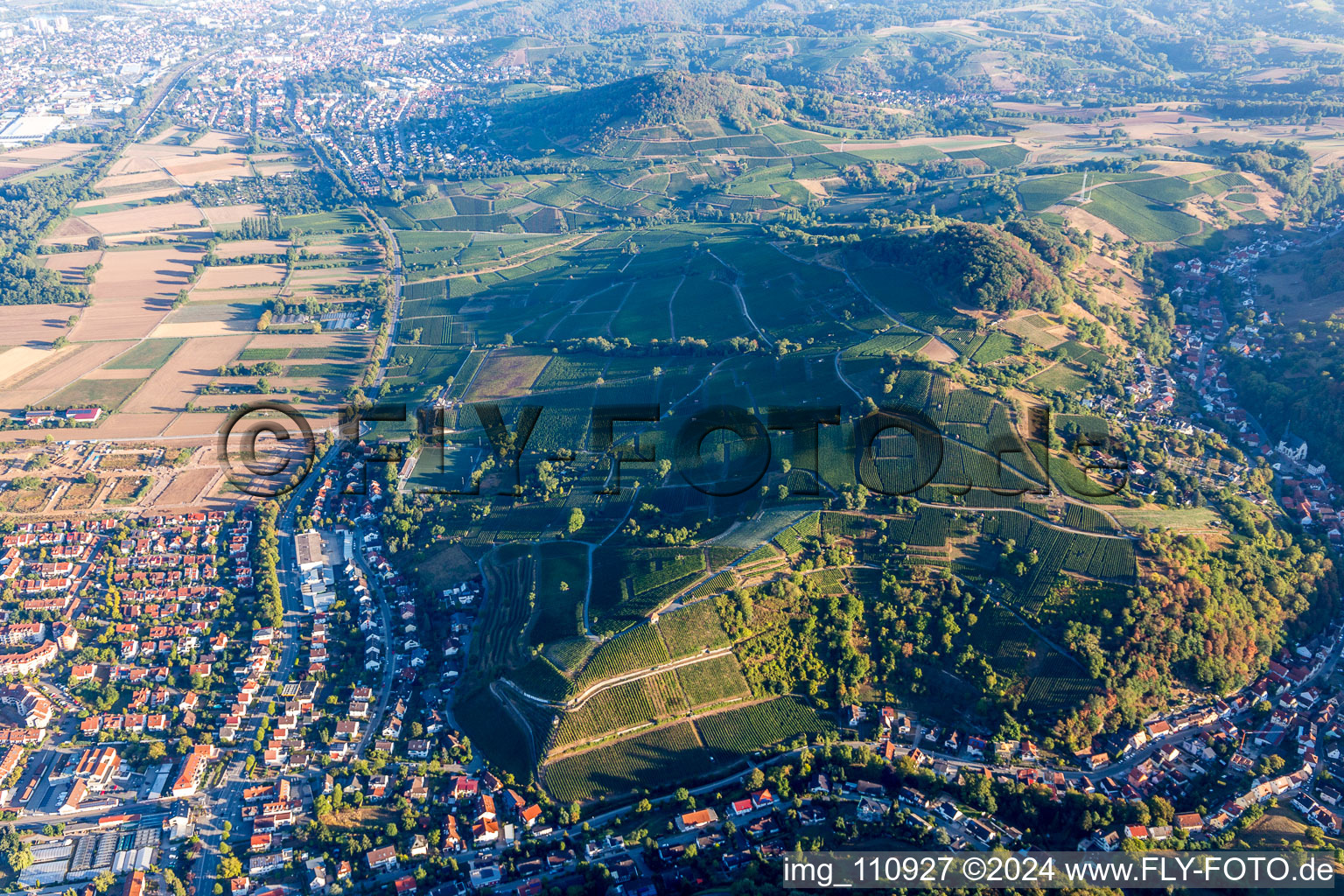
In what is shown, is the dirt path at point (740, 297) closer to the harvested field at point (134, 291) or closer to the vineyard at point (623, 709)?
the vineyard at point (623, 709)

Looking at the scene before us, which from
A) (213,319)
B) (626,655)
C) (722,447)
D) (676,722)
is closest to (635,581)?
(626,655)

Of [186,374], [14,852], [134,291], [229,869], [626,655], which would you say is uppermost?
[134,291]

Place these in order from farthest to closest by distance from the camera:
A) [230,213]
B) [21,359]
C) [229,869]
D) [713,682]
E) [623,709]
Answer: [230,213] → [21,359] → [713,682] → [623,709] → [229,869]

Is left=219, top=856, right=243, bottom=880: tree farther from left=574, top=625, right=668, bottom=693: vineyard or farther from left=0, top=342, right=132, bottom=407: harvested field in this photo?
left=0, top=342, right=132, bottom=407: harvested field

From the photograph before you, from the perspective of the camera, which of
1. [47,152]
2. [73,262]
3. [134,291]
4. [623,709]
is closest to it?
[623,709]

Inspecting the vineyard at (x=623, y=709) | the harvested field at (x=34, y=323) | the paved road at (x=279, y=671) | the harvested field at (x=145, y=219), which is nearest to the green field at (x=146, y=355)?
the harvested field at (x=34, y=323)

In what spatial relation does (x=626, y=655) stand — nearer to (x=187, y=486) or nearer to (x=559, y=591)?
(x=559, y=591)

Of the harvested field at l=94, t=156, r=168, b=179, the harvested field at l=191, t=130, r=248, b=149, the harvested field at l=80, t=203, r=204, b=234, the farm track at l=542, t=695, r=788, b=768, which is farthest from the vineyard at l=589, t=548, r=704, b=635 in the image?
the harvested field at l=191, t=130, r=248, b=149
